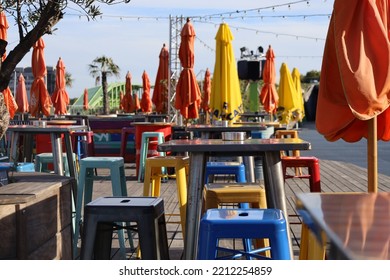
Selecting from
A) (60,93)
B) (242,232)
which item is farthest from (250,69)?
(242,232)

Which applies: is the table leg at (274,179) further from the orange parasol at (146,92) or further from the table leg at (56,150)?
the orange parasol at (146,92)

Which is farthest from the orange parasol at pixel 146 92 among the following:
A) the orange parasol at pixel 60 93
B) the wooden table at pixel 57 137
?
the wooden table at pixel 57 137

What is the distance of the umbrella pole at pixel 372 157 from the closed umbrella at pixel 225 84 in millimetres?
5625

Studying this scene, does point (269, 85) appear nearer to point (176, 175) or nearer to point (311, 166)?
point (311, 166)

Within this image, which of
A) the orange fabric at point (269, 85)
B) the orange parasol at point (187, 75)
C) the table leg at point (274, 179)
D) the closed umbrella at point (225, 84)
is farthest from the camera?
the orange fabric at point (269, 85)

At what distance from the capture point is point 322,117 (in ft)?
11.2

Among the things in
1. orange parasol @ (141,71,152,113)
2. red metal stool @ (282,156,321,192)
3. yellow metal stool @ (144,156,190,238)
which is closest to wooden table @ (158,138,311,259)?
yellow metal stool @ (144,156,190,238)

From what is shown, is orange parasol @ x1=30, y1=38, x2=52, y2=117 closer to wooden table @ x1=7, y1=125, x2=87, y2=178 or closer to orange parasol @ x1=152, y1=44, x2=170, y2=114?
orange parasol @ x1=152, y1=44, x2=170, y2=114

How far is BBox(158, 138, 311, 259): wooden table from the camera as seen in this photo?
3.52 meters

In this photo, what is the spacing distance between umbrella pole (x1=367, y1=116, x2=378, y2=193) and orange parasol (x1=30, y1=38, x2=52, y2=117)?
826 centimetres

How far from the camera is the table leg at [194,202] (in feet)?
11.8
